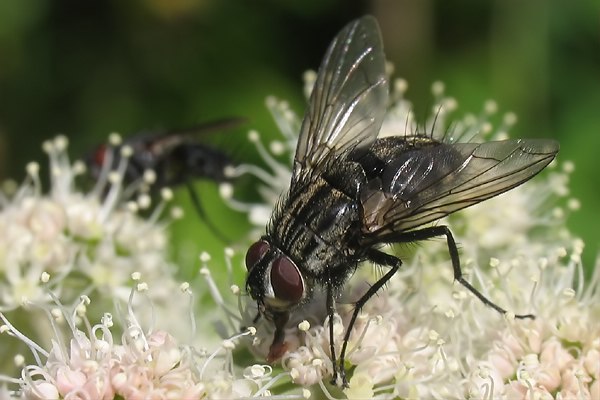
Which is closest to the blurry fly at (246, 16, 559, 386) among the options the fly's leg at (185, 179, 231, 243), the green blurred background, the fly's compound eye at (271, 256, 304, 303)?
the fly's compound eye at (271, 256, 304, 303)

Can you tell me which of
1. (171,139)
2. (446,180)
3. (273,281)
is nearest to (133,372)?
(273,281)

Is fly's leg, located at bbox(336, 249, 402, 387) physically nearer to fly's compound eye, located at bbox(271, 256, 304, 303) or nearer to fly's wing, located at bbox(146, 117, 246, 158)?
fly's compound eye, located at bbox(271, 256, 304, 303)

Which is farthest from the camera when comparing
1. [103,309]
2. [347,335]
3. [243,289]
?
[103,309]

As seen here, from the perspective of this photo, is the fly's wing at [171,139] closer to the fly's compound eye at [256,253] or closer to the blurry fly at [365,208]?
the blurry fly at [365,208]

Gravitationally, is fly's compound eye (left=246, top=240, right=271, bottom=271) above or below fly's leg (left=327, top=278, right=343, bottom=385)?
above

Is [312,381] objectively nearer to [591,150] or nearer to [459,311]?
[459,311]

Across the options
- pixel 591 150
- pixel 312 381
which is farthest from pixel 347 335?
pixel 591 150

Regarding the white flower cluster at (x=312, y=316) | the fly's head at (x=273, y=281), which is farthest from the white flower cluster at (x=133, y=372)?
the fly's head at (x=273, y=281)
